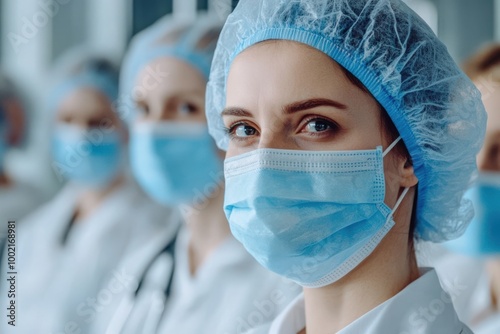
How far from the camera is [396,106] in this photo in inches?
47.6

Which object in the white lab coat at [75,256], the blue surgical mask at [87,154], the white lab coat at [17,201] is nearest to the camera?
the white lab coat at [75,256]

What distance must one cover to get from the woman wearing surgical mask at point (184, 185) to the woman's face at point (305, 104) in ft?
2.85

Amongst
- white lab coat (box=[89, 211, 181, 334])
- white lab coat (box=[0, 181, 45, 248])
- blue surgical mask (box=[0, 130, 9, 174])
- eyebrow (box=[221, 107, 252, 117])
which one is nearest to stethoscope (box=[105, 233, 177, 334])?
white lab coat (box=[89, 211, 181, 334])

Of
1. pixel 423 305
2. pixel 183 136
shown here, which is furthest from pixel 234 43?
pixel 183 136

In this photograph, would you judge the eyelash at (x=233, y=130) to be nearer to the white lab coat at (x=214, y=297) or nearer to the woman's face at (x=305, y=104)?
the woman's face at (x=305, y=104)

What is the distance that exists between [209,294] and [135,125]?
0.61 meters

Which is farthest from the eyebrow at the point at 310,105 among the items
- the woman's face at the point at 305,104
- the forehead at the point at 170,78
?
the forehead at the point at 170,78

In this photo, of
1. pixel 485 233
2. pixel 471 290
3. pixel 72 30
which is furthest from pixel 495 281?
pixel 72 30

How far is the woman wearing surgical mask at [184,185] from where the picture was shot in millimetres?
2072

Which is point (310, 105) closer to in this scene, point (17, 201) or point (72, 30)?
point (17, 201)

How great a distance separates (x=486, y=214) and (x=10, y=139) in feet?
6.72

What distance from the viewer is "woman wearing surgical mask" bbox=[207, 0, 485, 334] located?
118cm

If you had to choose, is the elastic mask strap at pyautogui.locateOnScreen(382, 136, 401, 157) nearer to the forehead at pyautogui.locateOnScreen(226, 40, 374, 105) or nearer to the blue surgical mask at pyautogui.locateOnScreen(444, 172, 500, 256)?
the forehead at pyautogui.locateOnScreen(226, 40, 374, 105)

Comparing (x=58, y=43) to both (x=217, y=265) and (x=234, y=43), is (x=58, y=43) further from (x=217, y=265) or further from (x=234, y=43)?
(x=234, y=43)
